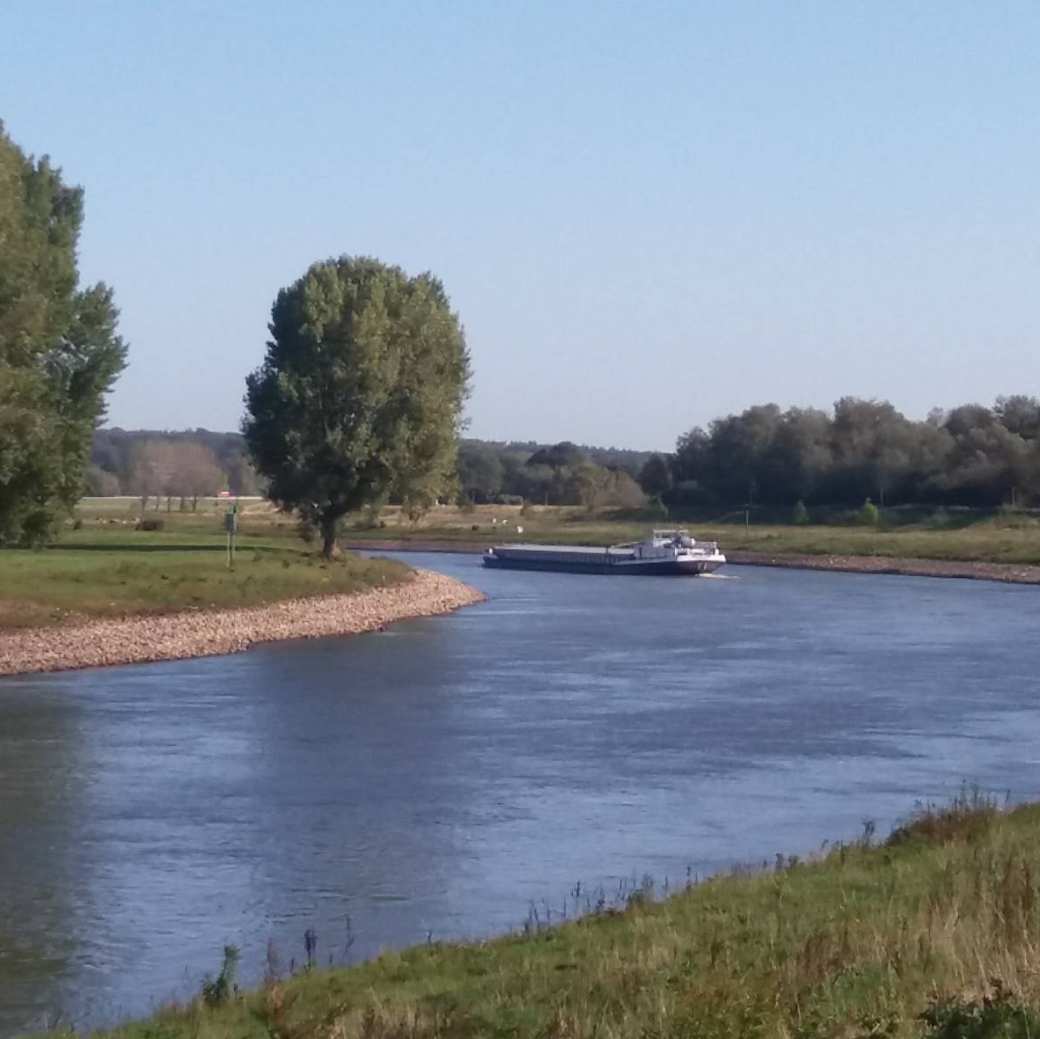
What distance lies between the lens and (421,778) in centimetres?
2262

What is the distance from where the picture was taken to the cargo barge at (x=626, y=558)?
255 ft

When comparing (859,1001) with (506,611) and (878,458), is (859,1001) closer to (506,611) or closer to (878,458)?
(506,611)

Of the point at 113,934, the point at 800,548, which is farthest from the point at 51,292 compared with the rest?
the point at 800,548

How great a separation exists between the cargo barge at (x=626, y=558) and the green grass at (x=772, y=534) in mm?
6221

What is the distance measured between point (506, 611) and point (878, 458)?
57.2 metres

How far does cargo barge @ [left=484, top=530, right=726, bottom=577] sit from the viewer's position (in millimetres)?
77812

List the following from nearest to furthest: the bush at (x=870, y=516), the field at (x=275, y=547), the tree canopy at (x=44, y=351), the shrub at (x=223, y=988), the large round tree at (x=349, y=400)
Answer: the shrub at (x=223, y=988) → the tree canopy at (x=44, y=351) → the field at (x=275, y=547) → the large round tree at (x=349, y=400) → the bush at (x=870, y=516)

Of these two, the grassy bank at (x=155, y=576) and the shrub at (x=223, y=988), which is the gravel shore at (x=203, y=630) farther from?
the shrub at (x=223, y=988)

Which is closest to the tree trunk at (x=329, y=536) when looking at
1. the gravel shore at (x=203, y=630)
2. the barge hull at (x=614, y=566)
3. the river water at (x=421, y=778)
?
the gravel shore at (x=203, y=630)

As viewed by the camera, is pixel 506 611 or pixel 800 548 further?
pixel 800 548

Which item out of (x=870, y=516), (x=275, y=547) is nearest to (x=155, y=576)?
(x=275, y=547)

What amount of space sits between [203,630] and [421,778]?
62.0ft

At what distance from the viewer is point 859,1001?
874cm

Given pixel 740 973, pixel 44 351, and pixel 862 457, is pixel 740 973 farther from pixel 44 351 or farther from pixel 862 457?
pixel 862 457
